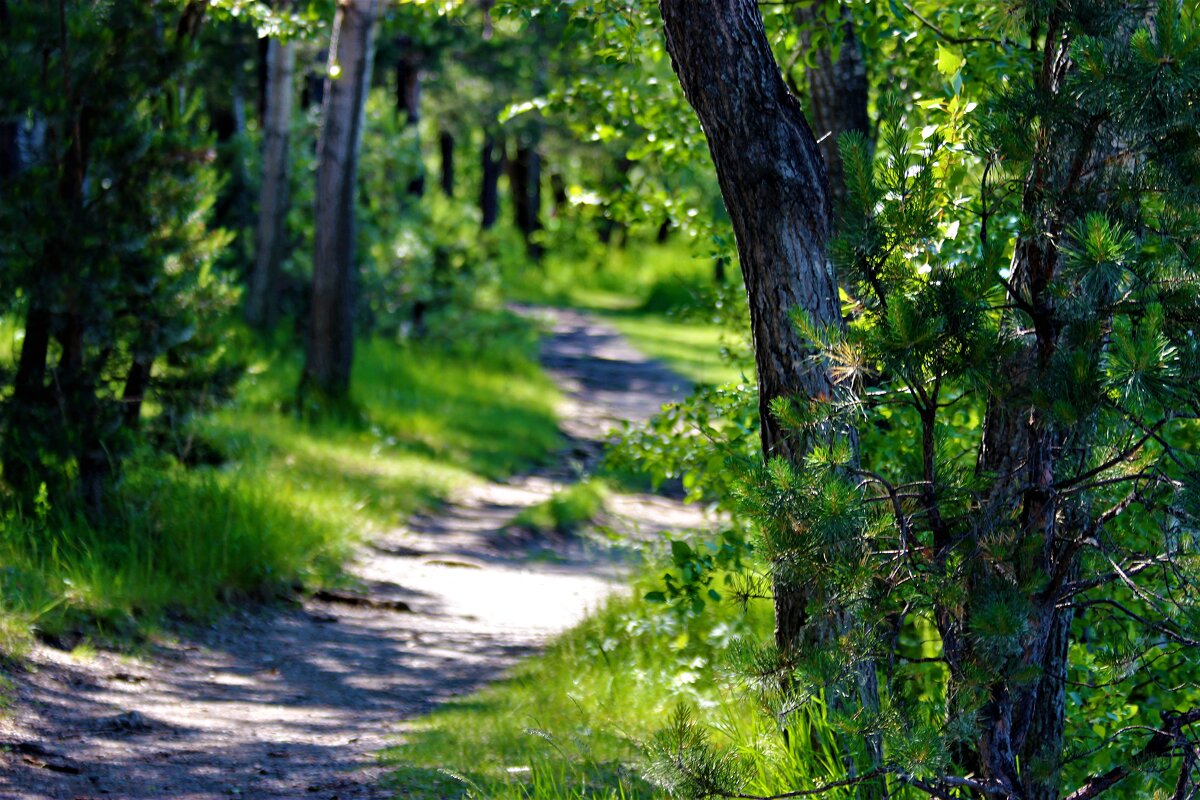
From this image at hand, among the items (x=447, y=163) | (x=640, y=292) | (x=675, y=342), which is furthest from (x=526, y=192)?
(x=675, y=342)

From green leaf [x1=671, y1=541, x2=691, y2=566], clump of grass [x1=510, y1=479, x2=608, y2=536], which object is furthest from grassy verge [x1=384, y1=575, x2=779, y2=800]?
clump of grass [x1=510, y1=479, x2=608, y2=536]

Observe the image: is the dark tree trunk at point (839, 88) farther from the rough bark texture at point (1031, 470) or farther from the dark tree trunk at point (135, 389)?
A: the dark tree trunk at point (135, 389)

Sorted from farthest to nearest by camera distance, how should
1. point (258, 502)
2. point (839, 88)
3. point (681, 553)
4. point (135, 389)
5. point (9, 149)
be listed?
1. point (9, 149)
2. point (258, 502)
3. point (135, 389)
4. point (839, 88)
5. point (681, 553)

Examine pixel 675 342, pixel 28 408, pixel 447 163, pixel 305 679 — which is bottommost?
pixel 305 679

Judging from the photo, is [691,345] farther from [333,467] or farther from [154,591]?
[154,591]

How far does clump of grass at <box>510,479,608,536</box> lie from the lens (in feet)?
32.1

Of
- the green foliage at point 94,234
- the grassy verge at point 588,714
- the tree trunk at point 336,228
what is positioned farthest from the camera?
the tree trunk at point 336,228

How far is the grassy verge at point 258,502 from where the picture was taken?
5906 mm

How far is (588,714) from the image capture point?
5176 millimetres

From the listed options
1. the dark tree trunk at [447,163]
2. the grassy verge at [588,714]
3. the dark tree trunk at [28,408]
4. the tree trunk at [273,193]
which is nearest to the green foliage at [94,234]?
the dark tree trunk at [28,408]

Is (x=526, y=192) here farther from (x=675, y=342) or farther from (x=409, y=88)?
(x=409, y=88)

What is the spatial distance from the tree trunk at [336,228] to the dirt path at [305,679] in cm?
213

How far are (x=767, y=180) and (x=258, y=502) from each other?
4627 mm

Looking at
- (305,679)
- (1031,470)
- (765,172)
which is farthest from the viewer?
(305,679)
